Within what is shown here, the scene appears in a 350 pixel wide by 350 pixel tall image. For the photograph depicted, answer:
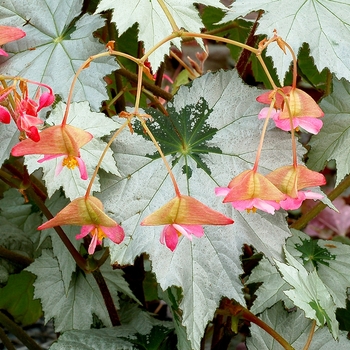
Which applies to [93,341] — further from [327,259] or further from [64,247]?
[327,259]

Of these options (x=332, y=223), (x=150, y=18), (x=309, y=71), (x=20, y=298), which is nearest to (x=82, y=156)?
(x=150, y=18)

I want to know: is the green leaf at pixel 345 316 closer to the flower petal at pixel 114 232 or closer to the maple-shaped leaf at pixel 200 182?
the maple-shaped leaf at pixel 200 182

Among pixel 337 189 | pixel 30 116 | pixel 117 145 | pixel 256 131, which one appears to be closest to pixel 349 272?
pixel 337 189

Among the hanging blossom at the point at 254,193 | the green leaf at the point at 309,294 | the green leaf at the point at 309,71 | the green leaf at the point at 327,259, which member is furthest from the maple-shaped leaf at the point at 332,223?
the hanging blossom at the point at 254,193

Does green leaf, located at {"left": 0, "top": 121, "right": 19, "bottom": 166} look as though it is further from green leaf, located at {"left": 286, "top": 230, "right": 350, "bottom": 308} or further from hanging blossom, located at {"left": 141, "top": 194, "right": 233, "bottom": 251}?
green leaf, located at {"left": 286, "top": 230, "right": 350, "bottom": 308}

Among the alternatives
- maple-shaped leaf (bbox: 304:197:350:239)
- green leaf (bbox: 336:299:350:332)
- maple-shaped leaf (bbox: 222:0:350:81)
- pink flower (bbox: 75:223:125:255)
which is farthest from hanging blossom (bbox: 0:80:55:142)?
maple-shaped leaf (bbox: 304:197:350:239)

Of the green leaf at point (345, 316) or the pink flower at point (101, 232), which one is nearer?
the pink flower at point (101, 232)

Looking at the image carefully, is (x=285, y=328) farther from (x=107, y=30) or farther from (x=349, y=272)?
(x=107, y=30)
